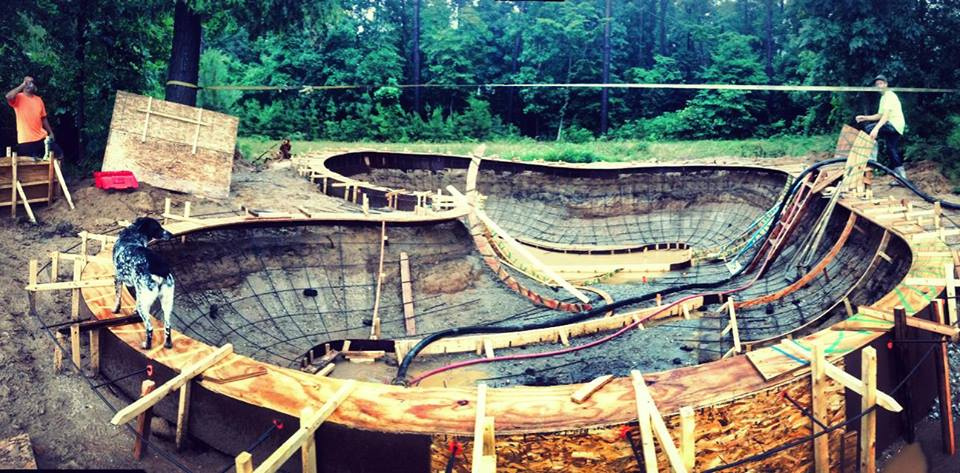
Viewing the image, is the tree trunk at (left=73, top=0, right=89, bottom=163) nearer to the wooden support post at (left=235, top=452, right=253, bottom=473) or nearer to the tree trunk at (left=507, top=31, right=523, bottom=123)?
the wooden support post at (left=235, top=452, right=253, bottom=473)

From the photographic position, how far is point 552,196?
59.2ft

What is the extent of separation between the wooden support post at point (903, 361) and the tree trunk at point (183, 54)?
11702mm

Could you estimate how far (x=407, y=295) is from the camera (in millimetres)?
9688

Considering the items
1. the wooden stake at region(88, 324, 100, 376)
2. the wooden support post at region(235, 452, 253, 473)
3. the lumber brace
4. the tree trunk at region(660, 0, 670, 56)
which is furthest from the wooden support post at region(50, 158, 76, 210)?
the tree trunk at region(660, 0, 670, 56)

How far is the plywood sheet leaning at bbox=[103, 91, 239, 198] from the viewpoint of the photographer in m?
11.2

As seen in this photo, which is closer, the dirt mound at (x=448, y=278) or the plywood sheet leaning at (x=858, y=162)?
the dirt mound at (x=448, y=278)

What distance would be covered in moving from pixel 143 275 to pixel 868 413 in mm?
5301

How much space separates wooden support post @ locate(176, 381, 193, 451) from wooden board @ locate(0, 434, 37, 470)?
89cm

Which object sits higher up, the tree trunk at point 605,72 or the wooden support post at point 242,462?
the tree trunk at point 605,72

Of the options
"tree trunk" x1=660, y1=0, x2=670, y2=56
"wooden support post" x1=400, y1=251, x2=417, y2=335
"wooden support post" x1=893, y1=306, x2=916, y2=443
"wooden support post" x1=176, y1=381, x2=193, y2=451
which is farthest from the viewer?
"tree trunk" x1=660, y1=0, x2=670, y2=56

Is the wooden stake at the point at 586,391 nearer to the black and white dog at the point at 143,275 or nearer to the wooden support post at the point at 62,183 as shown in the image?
the black and white dog at the point at 143,275

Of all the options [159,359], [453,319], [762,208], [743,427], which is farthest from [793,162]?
[159,359]

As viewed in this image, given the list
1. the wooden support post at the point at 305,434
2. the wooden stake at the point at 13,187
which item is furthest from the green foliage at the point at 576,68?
the wooden support post at the point at 305,434

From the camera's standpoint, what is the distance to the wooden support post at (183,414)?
16.1 ft
